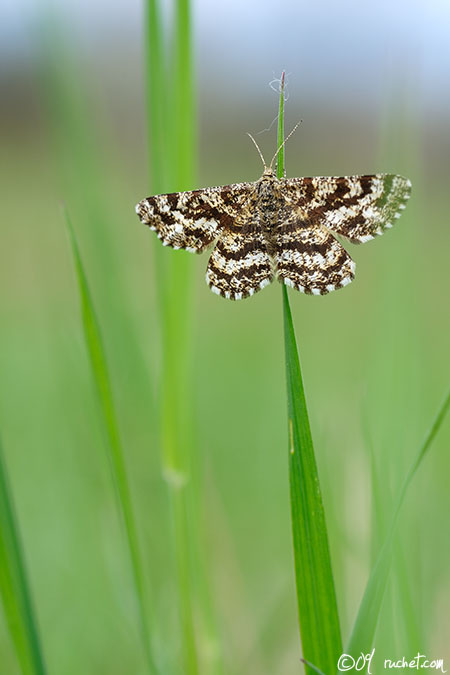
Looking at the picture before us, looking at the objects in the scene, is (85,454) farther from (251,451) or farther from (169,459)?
(251,451)

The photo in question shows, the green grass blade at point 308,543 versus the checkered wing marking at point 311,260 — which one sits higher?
the checkered wing marking at point 311,260

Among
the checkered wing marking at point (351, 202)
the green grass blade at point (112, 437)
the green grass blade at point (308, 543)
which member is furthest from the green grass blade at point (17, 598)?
the checkered wing marking at point (351, 202)

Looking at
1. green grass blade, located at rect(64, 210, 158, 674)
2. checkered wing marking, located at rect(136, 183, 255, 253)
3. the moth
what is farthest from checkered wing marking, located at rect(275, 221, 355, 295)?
green grass blade, located at rect(64, 210, 158, 674)

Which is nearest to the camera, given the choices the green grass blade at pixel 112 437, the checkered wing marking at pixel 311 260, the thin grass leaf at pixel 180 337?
the green grass blade at pixel 112 437

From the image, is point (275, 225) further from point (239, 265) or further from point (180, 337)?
point (180, 337)

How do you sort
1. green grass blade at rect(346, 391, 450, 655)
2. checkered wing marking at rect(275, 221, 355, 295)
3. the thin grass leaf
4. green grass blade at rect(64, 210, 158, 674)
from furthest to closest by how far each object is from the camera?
checkered wing marking at rect(275, 221, 355, 295), the thin grass leaf, green grass blade at rect(64, 210, 158, 674), green grass blade at rect(346, 391, 450, 655)

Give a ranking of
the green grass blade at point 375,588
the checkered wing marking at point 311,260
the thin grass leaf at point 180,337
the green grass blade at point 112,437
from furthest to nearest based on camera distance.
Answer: the checkered wing marking at point 311,260, the thin grass leaf at point 180,337, the green grass blade at point 112,437, the green grass blade at point 375,588

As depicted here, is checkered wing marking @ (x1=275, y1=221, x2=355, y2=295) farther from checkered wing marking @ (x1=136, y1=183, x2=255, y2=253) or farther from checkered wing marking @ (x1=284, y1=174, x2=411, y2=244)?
checkered wing marking @ (x1=136, y1=183, x2=255, y2=253)

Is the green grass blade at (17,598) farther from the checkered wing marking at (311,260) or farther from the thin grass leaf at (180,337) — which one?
the checkered wing marking at (311,260)
